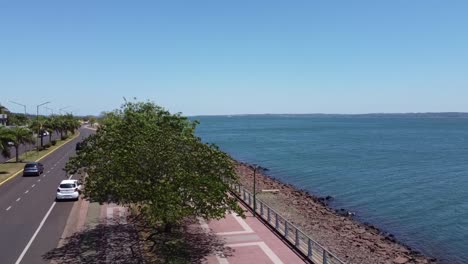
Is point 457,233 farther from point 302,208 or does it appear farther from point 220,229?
point 220,229

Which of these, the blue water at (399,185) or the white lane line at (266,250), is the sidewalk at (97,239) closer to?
the white lane line at (266,250)

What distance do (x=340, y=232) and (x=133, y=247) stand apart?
55.3 ft

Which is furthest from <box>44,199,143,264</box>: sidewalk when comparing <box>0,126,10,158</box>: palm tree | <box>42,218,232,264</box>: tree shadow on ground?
<box>0,126,10,158</box>: palm tree

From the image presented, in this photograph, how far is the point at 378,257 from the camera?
27.9 m

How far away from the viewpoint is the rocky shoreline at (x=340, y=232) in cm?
2814

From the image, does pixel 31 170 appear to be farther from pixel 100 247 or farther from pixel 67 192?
pixel 100 247

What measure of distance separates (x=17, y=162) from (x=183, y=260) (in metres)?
45.9

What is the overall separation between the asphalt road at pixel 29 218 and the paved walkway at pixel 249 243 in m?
7.86

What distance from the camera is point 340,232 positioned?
33.2 m

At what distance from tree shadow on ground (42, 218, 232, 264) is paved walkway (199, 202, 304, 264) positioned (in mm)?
499

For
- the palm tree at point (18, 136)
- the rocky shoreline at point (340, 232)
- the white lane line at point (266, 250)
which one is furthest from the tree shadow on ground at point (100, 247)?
the palm tree at point (18, 136)

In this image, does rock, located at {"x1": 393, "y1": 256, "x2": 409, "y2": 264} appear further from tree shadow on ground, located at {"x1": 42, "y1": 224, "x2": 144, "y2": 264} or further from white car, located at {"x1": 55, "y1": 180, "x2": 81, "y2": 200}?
white car, located at {"x1": 55, "y1": 180, "x2": 81, "y2": 200}

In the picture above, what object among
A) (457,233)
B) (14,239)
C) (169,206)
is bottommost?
(457,233)

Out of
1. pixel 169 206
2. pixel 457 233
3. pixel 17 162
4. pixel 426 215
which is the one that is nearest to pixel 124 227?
pixel 169 206
